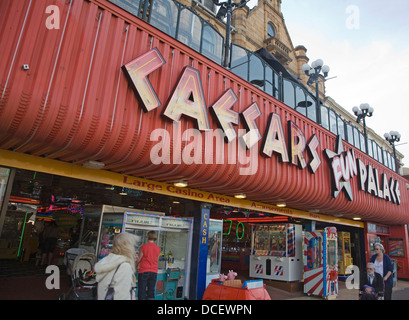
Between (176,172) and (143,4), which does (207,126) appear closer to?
(176,172)

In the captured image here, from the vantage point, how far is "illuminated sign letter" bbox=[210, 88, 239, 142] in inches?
273

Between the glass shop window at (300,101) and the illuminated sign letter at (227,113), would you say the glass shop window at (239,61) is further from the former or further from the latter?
the glass shop window at (300,101)

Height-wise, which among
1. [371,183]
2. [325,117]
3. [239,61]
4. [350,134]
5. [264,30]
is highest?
[264,30]

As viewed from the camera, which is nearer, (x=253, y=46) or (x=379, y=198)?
(x=379, y=198)

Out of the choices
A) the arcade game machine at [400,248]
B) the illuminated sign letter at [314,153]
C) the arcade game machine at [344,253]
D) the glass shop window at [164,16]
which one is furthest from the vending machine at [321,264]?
the arcade game machine at [400,248]

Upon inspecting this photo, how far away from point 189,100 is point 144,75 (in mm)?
1159

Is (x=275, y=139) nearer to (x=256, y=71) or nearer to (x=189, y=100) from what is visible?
(x=256, y=71)

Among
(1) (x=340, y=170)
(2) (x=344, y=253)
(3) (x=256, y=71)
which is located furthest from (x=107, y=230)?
(2) (x=344, y=253)

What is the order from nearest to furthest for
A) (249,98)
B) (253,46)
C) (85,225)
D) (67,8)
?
(67,8) → (249,98) → (85,225) → (253,46)

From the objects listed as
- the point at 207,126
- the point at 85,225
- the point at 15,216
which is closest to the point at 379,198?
the point at 207,126

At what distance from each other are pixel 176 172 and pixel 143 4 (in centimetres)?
406

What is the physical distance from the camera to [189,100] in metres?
6.41
